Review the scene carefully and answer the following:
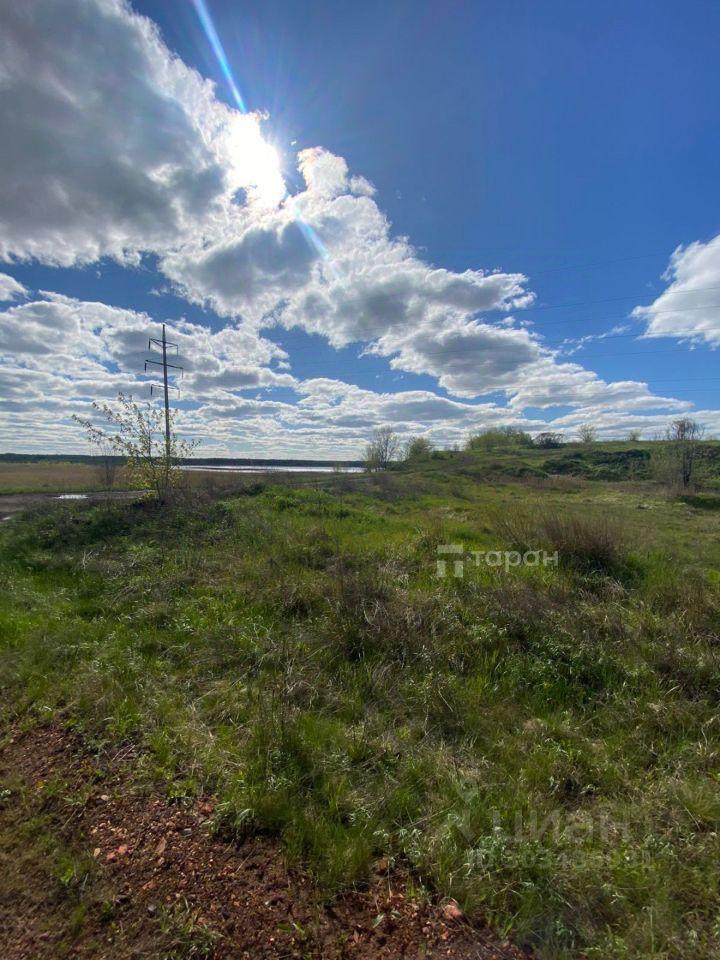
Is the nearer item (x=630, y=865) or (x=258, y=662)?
(x=630, y=865)

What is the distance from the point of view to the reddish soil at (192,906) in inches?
66.1

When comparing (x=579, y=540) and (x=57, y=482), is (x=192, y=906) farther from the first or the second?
(x=57, y=482)

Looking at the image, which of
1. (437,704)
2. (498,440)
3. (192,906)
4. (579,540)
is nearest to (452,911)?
(192,906)

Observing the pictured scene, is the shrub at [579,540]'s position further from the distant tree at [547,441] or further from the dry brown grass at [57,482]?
the distant tree at [547,441]

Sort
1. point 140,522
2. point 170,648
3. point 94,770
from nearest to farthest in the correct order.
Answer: point 94,770, point 170,648, point 140,522

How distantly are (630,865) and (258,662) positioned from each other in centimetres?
305

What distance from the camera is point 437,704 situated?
3400 millimetres

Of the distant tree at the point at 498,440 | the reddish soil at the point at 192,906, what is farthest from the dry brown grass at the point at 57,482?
the distant tree at the point at 498,440

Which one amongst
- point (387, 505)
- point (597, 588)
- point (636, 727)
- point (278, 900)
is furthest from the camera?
point (387, 505)

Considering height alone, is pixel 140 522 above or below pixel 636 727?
above

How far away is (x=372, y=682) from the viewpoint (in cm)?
367

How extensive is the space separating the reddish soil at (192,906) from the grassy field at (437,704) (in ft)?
0.39

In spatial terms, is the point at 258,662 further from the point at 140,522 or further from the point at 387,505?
the point at 387,505

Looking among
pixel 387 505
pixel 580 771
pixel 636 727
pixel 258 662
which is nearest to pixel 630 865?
pixel 580 771
